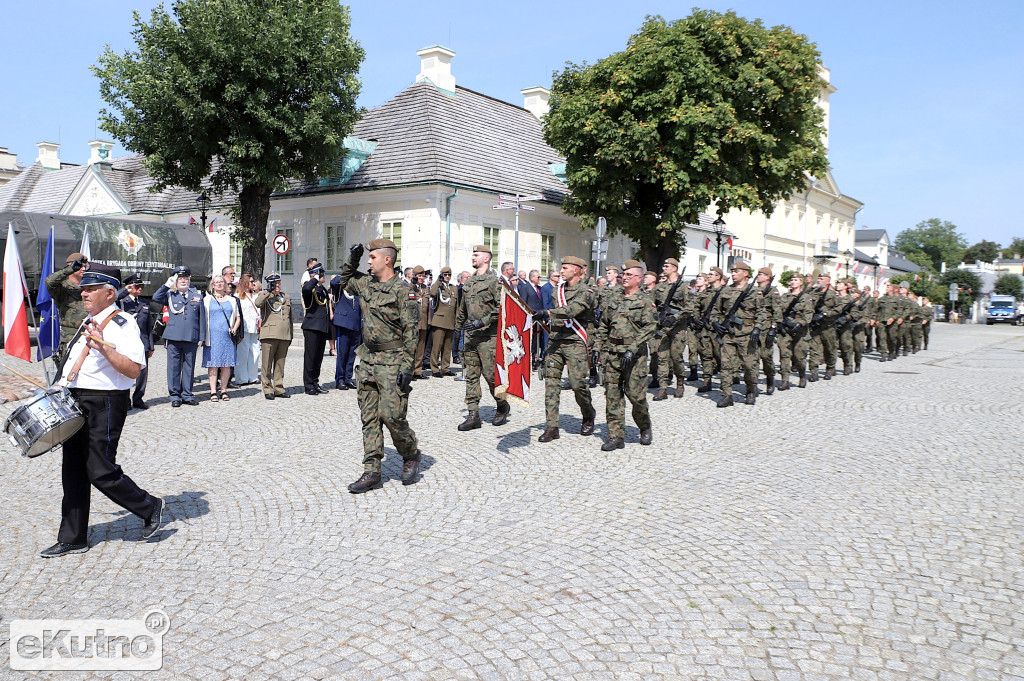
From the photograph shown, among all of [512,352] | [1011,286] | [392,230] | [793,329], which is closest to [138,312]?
[512,352]

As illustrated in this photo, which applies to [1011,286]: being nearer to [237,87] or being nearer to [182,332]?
[237,87]

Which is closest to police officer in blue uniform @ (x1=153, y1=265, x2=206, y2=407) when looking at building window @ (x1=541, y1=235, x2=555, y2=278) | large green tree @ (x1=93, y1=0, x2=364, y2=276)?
large green tree @ (x1=93, y1=0, x2=364, y2=276)

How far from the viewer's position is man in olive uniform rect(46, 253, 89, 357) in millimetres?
8539

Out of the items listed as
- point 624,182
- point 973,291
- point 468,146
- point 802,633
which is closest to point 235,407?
point 802,633

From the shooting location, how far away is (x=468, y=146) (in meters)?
29.3

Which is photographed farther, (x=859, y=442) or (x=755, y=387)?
(x=755, y=387)

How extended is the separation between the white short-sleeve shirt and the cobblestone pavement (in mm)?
1075

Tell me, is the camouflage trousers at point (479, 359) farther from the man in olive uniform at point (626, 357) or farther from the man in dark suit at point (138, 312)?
the man in dark suit at point (138, 312)

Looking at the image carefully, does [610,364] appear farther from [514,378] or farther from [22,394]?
[22,394]

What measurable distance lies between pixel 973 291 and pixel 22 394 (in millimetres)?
81155

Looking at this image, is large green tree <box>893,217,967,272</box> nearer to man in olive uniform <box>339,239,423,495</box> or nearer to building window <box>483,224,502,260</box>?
building window <box>483,224,502,260</box>

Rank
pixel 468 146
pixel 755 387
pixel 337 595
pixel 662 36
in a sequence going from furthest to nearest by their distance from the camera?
pixel 468 146 < pixel 662 36 < pixel 755 387 < pixel 337 595

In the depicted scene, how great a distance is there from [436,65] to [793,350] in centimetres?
2140

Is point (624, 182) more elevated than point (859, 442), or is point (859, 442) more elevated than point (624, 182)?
point (624, 182)
